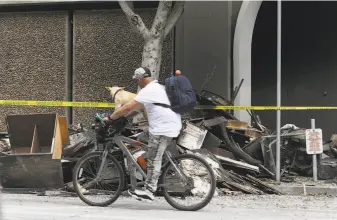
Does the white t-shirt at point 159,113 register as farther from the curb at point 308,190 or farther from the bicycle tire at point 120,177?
the curb at point 308,190

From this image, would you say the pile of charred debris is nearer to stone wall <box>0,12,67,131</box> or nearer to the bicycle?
the bicycle

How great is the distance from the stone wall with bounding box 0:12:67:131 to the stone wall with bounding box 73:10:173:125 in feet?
1.58

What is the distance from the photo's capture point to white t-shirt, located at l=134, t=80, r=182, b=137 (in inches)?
265

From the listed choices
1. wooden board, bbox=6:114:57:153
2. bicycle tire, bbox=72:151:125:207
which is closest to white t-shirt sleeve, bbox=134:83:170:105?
bicycle tire, bbox=72:151:125:207

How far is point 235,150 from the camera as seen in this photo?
9773 mm

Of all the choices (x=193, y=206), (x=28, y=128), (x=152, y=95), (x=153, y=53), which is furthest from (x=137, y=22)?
(x=193, y=206)

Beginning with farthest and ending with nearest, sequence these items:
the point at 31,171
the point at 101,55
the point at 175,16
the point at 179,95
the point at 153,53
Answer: the point at 101,55, the point at 175,16, the point at 153,53, the point at 31,171, the point at 179,95

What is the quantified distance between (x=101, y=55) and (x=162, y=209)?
7.88m

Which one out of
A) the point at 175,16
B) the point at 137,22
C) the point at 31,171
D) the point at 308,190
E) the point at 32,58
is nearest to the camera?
the point at 31,171

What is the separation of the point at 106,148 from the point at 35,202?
63.1 inches

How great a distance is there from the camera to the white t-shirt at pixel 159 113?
6.73 meters

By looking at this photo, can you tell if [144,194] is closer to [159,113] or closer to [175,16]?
[159,113]

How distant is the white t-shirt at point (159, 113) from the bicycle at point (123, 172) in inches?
13.9

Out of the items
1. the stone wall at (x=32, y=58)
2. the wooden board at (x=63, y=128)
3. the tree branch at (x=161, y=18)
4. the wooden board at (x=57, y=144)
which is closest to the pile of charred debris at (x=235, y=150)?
the wooden board at (x=63, y=128)
